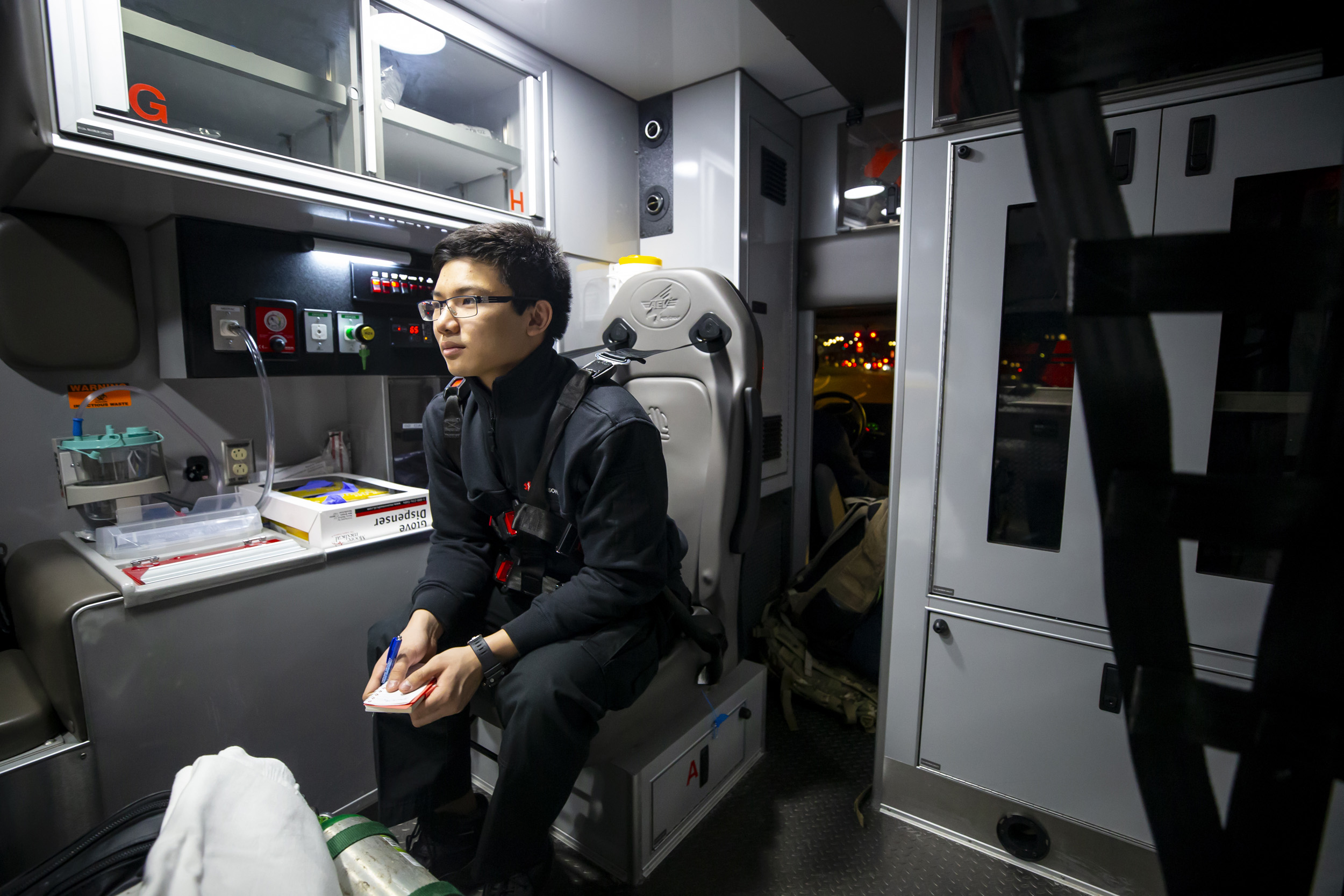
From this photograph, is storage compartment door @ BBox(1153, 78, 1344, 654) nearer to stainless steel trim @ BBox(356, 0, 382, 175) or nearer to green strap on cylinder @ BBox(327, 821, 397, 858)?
green strap on cylinder @ BBox(327, 821, 397, 858)

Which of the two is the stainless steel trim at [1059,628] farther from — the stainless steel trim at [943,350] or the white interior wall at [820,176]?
the white interior wall at [820,176]

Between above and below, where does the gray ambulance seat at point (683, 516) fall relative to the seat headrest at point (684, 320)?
below

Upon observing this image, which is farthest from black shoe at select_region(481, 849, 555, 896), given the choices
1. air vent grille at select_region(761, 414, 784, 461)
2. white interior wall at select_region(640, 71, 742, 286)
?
white interior wall at select_region(640, 71, 742, 286)

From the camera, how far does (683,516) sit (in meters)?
1.92

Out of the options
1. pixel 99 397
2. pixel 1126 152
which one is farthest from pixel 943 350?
pixel 99 397

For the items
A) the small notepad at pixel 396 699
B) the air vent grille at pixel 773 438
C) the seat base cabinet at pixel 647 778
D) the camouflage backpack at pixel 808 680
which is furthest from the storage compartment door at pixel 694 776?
the air vent grille at pixel 773 438

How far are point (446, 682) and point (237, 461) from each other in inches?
59.8

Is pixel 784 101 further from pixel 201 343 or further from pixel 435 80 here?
pixel 201 343

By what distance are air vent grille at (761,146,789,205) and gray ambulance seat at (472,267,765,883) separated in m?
1.20


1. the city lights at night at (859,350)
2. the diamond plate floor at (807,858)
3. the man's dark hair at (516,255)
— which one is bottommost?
the diamond plate floor at (807,858)

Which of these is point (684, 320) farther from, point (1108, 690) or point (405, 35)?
point (1108, 690)

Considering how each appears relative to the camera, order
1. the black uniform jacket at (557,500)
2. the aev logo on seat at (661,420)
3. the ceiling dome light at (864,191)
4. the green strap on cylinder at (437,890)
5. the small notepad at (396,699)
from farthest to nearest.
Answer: the ceiling dome light at (864,191) → the aev logo on seat at (661,420) → the black uniform jacket at (557,500) → the small notepad at (396,699) → the green strap on cylinder at (437,890)

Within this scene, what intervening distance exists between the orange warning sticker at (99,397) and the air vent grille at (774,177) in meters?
2.54

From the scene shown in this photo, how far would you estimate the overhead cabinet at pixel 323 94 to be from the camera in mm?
1415
